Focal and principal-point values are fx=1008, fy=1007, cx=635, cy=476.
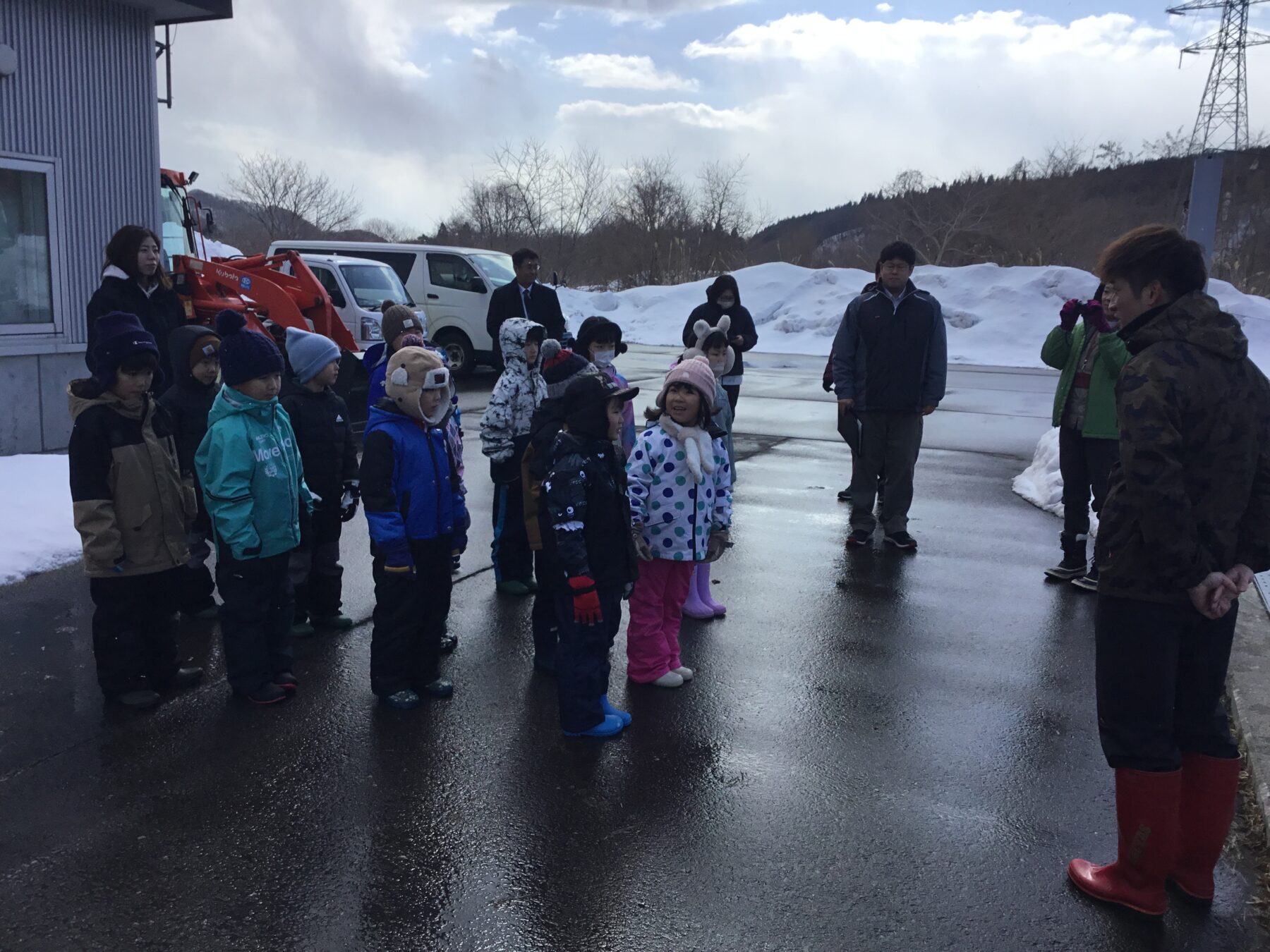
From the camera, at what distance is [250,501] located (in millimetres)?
4137

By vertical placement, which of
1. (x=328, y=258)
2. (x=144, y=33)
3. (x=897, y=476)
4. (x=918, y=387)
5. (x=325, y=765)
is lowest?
(x=325, y=765)

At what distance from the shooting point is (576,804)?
11.6 ft

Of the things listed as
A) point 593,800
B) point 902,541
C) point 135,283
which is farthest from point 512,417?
point 902,541

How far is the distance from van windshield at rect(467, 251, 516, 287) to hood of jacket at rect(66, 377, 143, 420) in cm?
1264

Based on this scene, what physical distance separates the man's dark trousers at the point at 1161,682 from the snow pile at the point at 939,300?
21541mm

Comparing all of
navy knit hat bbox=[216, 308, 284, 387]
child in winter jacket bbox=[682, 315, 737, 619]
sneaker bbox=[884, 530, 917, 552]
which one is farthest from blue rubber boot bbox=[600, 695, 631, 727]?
sneaker bbox=[884, 530, 917, 552]

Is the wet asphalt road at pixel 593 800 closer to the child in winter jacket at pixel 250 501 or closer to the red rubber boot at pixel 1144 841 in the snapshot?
the red rubber boot at pixel 1144 841

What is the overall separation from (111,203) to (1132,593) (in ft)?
32.5

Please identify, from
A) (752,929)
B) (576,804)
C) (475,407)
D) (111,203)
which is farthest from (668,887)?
(475,407)

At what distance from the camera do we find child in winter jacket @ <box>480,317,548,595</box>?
5.48 metres

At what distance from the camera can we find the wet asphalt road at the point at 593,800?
2.91 metres

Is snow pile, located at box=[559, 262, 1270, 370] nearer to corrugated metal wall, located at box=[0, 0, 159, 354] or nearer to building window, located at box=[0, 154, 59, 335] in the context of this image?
corrugated metal wall, located at box=[0, 0, 159, 354]

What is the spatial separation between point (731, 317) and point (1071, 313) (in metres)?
3.25

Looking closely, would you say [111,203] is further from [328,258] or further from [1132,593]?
[1132,593]
